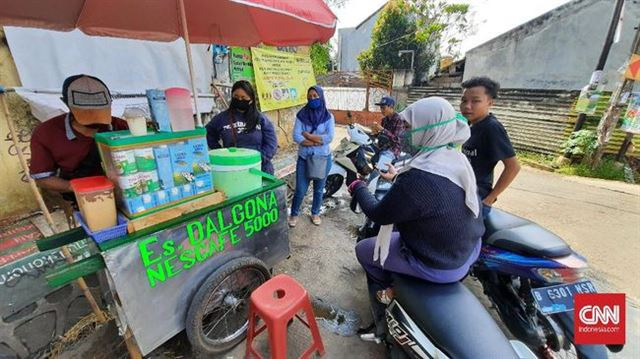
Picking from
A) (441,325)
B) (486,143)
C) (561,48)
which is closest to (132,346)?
(441,325)

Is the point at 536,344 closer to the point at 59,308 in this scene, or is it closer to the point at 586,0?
the point at 59,308

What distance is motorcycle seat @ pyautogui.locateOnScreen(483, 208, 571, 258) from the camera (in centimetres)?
185

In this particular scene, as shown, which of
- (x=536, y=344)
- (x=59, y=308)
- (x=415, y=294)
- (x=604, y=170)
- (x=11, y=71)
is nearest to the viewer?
(x=415, y=294)

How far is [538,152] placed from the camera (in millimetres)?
7855

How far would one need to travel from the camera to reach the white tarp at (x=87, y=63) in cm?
285

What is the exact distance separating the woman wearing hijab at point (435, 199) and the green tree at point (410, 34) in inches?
663

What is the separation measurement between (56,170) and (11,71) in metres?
1.92

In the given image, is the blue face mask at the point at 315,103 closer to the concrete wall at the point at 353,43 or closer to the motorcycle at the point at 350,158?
the motorcycle at the point at 350,158

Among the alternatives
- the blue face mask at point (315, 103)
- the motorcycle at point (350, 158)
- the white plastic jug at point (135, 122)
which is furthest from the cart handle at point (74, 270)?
the motorcycle at point (350, 158)

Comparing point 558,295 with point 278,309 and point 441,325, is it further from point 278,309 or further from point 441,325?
point 278,309

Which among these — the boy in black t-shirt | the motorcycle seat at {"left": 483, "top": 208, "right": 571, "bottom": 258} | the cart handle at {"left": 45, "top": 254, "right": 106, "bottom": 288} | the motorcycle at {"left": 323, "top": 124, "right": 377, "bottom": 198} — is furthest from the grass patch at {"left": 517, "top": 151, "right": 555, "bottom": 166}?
the cart handle at {"left": 45, "top": 254, "right": 106, "bottom": 288}

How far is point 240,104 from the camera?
281 centimetres

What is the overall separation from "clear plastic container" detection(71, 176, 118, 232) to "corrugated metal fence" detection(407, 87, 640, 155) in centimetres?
945

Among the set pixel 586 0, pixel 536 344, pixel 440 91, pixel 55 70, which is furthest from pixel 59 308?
pixel 586 0
